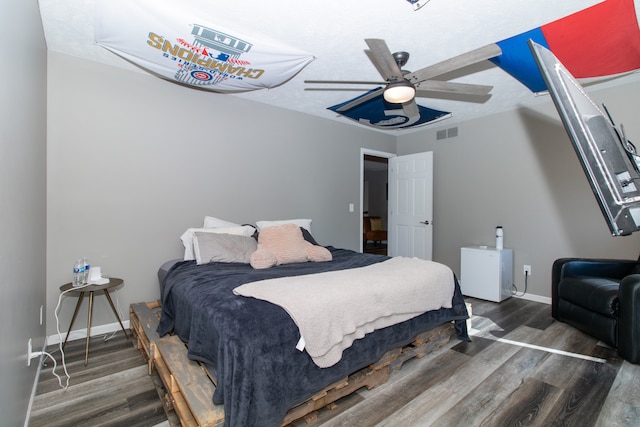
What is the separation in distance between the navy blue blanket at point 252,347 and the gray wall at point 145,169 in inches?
41.3

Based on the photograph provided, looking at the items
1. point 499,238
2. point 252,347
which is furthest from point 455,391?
point 499,238

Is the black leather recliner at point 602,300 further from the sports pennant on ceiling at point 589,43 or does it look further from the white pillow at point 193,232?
the white pillow at point 193,232

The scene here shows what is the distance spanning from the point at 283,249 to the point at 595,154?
7.83 feet

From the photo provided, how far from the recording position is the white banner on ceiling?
6.66 ft

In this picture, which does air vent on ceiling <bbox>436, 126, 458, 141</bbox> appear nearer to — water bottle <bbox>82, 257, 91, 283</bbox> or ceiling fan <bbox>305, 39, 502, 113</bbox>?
ceiling fan <bbox>305, 39, 502, 113</bbox>

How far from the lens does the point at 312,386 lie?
1.60 meters

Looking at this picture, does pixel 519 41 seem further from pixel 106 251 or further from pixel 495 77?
pixel 106 251

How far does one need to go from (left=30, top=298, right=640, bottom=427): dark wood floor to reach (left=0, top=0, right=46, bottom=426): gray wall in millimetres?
300

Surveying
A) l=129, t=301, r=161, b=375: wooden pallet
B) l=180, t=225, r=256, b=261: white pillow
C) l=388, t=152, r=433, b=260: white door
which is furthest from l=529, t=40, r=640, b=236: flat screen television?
l=388, t=152, r=433, b=260: white door

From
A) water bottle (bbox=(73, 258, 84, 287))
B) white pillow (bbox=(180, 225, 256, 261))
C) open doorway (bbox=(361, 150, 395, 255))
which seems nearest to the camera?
water bottle (bbox=(73, 258, 84, 287))

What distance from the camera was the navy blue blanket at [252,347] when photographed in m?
1.40

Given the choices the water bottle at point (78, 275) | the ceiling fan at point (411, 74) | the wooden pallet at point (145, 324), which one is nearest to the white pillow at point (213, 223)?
the wooden pallet at point (145, 324)

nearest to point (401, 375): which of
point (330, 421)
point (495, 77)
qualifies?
point (330, 421)

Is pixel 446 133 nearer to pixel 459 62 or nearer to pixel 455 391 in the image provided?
pixel 459 62
